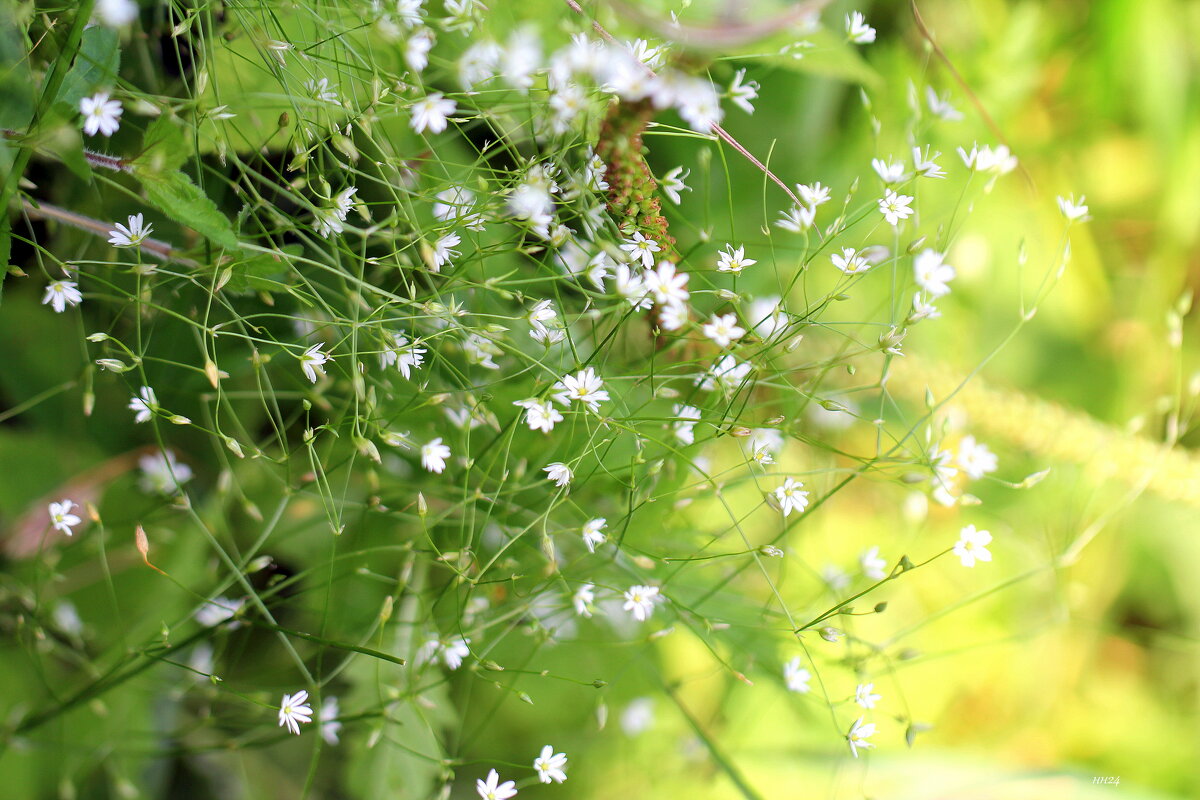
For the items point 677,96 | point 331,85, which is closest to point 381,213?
point 331,85

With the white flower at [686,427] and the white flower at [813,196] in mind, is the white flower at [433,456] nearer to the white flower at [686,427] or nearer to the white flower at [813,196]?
the white flower at [686,427]

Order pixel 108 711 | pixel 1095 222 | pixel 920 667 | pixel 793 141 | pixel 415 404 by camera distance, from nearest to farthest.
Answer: pixel 415 404 → pixel 108 711 → pixel 793 141 → pixel 920 667 → pixel 1095 222

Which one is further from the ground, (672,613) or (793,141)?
(793,141)

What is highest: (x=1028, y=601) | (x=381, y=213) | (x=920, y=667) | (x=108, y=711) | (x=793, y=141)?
(x=793, y=141)

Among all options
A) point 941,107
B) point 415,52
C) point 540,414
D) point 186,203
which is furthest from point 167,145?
point 941,107

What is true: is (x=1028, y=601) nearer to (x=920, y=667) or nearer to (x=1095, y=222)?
(x=920, y=667)

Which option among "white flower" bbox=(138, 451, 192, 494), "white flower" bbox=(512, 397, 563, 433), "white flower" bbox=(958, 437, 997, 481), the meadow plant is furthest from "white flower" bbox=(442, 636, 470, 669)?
"white flower" bbox=(958, 437, 997, 481)

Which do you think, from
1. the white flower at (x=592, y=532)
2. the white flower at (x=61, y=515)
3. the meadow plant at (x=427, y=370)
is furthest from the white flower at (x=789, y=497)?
the white flower at (x=61, y=515)
